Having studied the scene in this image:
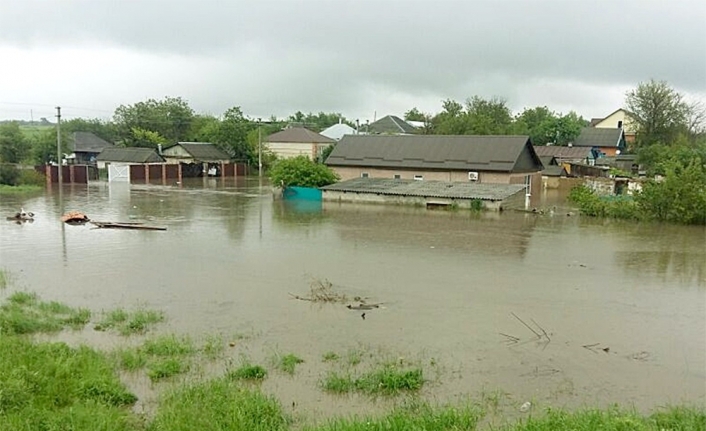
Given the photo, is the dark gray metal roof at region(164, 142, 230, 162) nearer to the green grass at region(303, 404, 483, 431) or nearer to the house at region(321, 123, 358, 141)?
the house at region(321, 123, 358, 141)

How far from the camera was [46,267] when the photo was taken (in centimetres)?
1254

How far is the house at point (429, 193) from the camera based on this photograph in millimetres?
23609

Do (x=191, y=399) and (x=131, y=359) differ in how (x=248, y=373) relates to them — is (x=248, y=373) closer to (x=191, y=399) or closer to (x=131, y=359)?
(x=191, y=399)

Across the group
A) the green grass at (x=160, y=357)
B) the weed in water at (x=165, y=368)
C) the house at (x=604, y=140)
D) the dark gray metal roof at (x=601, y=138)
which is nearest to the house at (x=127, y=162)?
the green grass at (x=160, y=357)

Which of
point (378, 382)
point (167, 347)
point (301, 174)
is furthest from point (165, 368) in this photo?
point (301, 174)

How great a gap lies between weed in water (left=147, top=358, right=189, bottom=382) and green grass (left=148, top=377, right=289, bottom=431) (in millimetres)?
566

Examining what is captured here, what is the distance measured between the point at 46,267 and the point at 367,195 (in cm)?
1537

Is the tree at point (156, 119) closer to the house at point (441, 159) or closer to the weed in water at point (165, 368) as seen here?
the house at point (441, 159)

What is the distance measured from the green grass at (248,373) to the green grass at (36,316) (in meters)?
3.10

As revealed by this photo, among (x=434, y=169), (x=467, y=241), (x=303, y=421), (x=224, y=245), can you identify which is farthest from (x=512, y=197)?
(x=303, y=421)

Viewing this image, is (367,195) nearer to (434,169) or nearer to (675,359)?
(434,169)

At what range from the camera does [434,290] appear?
36.0 feet

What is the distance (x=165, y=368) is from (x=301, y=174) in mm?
21906

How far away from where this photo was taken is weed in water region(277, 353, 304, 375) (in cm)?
705
